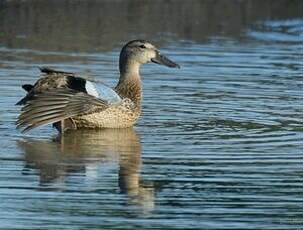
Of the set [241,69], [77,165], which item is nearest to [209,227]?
[77,165]

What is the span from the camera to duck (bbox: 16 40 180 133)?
12875mm

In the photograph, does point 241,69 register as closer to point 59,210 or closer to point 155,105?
point 155,105

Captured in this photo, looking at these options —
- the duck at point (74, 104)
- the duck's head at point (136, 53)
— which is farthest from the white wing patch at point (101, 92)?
the duck's head at point (136, 53)

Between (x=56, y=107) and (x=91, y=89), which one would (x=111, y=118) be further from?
(x=56, y=107)

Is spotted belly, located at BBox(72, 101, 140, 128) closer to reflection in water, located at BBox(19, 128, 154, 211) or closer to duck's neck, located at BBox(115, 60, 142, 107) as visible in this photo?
reflection in water, located at BBox(19, 128, 154, 211)

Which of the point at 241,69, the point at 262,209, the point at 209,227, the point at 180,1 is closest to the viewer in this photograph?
the point at 209,227

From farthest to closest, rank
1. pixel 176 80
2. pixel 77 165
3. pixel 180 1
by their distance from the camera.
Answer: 1. pixel 180 1
2. pixel 176 80
3. pixel 77 165

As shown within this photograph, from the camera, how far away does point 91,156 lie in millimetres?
11742

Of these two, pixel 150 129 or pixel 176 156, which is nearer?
pixel 176 156

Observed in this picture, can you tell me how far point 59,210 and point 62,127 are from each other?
386 cm

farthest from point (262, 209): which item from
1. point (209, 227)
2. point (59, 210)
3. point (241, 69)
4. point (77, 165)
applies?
point (241, 69)

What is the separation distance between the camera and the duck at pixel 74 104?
12.9 metres

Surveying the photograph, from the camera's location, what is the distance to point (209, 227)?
8.96 meters

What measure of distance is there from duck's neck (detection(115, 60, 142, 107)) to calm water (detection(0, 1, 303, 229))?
277 millimetres
